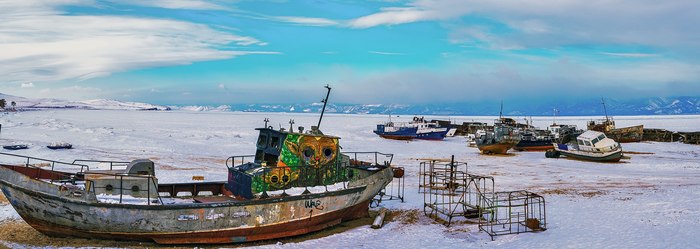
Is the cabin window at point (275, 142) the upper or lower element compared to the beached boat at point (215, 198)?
upper

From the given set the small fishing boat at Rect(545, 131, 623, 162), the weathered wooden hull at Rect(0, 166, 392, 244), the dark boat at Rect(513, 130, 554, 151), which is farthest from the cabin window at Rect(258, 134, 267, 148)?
the dark boat at Rect(513, 130, 554, 151)

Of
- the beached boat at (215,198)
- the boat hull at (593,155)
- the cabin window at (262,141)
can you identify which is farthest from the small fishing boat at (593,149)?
the cabin window at (262,141)

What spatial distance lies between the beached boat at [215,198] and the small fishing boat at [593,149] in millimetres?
27446

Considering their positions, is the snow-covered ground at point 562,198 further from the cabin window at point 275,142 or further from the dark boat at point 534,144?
the dark boat at point 534,144

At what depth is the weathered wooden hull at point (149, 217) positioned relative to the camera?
13.8 metres

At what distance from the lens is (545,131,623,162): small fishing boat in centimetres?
3939

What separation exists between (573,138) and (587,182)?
3260cm

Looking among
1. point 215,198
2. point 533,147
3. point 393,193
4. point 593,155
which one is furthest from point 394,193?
point 533,147

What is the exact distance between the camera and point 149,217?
14.0 metres

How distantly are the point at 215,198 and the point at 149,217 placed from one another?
384 cm

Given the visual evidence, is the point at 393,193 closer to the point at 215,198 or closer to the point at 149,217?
the point at 215,198

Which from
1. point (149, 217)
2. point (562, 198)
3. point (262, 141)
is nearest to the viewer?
point (149, 217)

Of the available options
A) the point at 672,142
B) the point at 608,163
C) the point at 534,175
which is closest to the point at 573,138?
the point at 672,142

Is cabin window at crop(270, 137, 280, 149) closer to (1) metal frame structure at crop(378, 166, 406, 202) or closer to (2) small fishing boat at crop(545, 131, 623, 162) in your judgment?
(1) metal frame structure at crop(378, 166, 406, 202)
